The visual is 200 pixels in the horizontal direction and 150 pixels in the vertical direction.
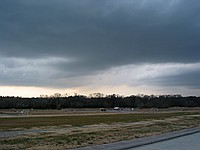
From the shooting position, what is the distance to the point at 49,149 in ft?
55.5

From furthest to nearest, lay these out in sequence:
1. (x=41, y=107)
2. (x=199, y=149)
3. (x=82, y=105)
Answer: (x=82, y=105), (x=41, y=107), (x=199, y=149)

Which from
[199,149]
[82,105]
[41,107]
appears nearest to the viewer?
[199,149]

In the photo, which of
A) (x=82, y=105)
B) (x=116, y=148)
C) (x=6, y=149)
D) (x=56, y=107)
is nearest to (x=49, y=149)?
(x=6, y=149)

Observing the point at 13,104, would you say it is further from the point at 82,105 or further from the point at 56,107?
the point at 82,105

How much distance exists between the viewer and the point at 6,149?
55.2 ft

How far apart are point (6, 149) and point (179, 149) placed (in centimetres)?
850

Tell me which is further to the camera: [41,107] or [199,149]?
[41,107]

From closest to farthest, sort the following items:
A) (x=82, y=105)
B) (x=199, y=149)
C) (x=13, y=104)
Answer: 1. (x=199, y=149)
2. (x=13, y=104)
3. (x=82, y=105)

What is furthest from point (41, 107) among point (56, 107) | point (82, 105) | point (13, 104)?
point (82, 105)

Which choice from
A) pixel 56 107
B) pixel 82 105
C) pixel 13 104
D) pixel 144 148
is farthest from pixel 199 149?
pixel 82 105

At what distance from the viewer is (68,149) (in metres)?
16.9

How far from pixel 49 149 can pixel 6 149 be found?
83.4 inches

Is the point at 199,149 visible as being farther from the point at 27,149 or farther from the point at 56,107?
the point at 56,107

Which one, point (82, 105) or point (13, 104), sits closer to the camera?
point (13, 104)
